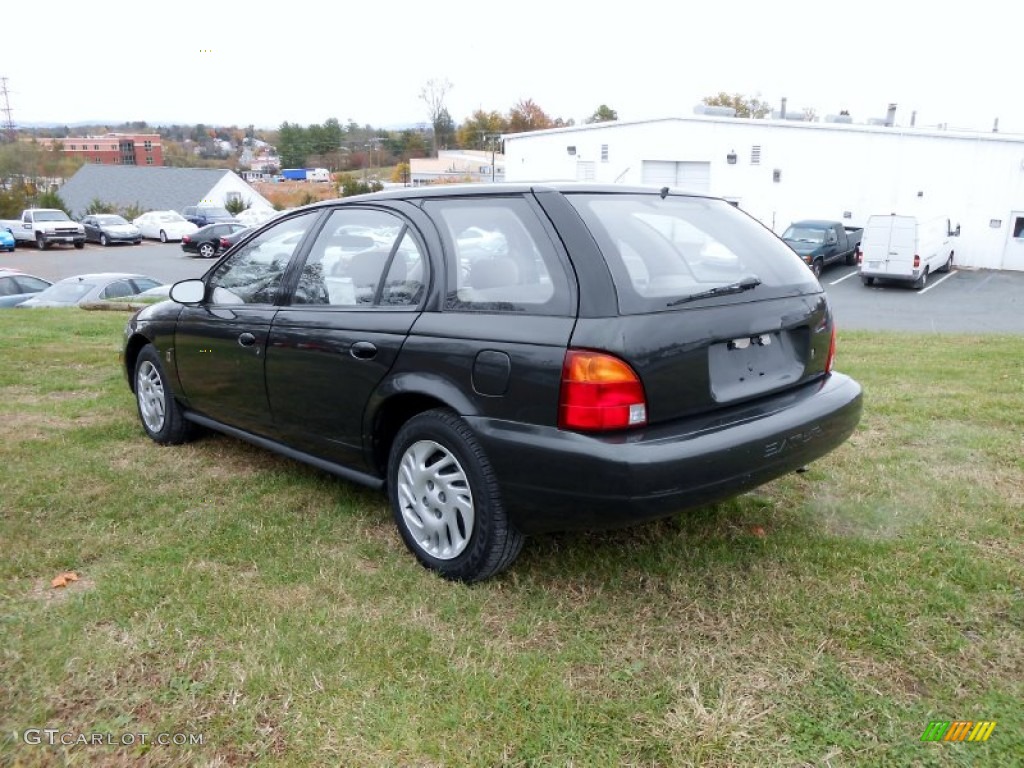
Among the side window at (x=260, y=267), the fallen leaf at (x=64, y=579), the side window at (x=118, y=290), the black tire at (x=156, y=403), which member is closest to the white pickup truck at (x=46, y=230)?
the side window at (x=118, y=290)

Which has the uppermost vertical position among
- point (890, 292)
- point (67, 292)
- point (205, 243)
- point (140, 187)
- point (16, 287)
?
point (140, 187)

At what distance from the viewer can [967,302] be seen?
22.1 metres

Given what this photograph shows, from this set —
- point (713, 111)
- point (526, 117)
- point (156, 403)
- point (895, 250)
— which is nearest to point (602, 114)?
point (526, 117)

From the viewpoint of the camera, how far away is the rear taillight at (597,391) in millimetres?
2775

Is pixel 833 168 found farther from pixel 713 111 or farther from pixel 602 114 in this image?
pixel 602 114

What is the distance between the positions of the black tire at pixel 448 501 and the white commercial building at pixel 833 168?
24.8m

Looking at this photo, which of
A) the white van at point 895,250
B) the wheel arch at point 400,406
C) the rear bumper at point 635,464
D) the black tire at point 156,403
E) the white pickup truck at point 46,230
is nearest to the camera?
the rear bumper at point 635,464

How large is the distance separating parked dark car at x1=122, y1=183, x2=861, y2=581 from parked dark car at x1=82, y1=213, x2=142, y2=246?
42059 millimetres

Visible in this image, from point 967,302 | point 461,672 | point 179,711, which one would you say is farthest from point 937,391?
point 967,302

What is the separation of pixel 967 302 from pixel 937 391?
18515mm

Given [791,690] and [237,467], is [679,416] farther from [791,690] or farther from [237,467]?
[237,467]

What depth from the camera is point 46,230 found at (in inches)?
1502

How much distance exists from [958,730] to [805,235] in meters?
26.0

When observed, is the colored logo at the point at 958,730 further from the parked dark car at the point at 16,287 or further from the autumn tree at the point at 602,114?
the autumn tree at the point at 602,114
